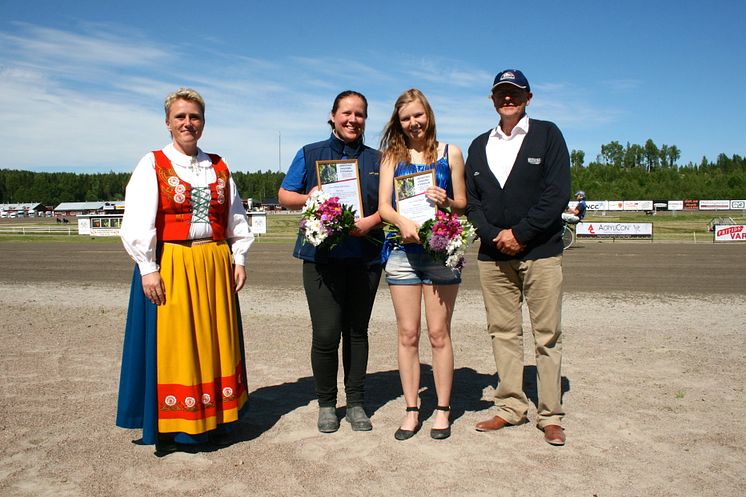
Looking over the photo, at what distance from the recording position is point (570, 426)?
4.57 metres

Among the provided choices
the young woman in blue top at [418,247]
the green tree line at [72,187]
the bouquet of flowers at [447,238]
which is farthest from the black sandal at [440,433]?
the green tree line at [72,187]

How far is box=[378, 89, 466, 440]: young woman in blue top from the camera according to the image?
4238 mm

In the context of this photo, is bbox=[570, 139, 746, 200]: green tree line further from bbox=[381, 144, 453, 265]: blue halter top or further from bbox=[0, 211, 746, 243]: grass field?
bbox=[381, 144, 453, 265]: blue halter top

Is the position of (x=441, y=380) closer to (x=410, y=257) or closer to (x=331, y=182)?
(x=410, y=257)

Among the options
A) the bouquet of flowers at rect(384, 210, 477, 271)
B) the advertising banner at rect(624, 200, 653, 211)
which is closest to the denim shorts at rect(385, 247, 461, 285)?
the bouquet of flowers at rect(384, 210, 477, 271)

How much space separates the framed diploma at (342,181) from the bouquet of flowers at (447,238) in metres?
0.55

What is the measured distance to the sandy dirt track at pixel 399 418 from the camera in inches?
144

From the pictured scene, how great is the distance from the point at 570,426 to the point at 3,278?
14.0 meters

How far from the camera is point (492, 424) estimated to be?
4539 mm

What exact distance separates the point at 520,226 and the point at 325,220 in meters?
1.33

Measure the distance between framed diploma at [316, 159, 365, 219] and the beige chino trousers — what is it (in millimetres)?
1079

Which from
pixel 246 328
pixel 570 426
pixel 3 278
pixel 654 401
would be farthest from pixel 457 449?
pixel 3 278

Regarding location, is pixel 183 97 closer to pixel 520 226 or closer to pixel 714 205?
pixel 520 226

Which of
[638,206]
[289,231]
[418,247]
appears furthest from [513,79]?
[638,206]
